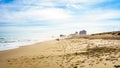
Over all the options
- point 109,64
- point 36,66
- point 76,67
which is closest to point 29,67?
point 36,66

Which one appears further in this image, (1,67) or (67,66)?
(1,67)

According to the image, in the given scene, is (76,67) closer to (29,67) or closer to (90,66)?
(90,66)

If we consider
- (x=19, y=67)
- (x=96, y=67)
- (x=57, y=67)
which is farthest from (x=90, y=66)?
(x=19, y=67)

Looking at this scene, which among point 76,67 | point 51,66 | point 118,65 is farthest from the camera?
point 51,66

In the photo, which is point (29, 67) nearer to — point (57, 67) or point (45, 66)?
point (45, 66)

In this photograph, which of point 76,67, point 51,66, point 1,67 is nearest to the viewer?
point 76,67

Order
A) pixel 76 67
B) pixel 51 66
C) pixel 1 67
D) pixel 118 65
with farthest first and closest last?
pixel 1 67
pixel 51 66
pixel 76 67
pixel 118 65

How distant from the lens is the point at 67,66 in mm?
7617

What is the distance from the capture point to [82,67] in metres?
7.18

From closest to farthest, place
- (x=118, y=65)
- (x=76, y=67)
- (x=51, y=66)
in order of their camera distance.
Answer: (x=118, y=65), (x=76, y=67), (x=51, y=66)

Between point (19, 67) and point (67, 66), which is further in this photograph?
point (19, 67)

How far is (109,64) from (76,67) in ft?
5.07

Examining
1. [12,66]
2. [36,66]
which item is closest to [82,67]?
[36,66]

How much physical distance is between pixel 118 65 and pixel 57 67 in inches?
113
